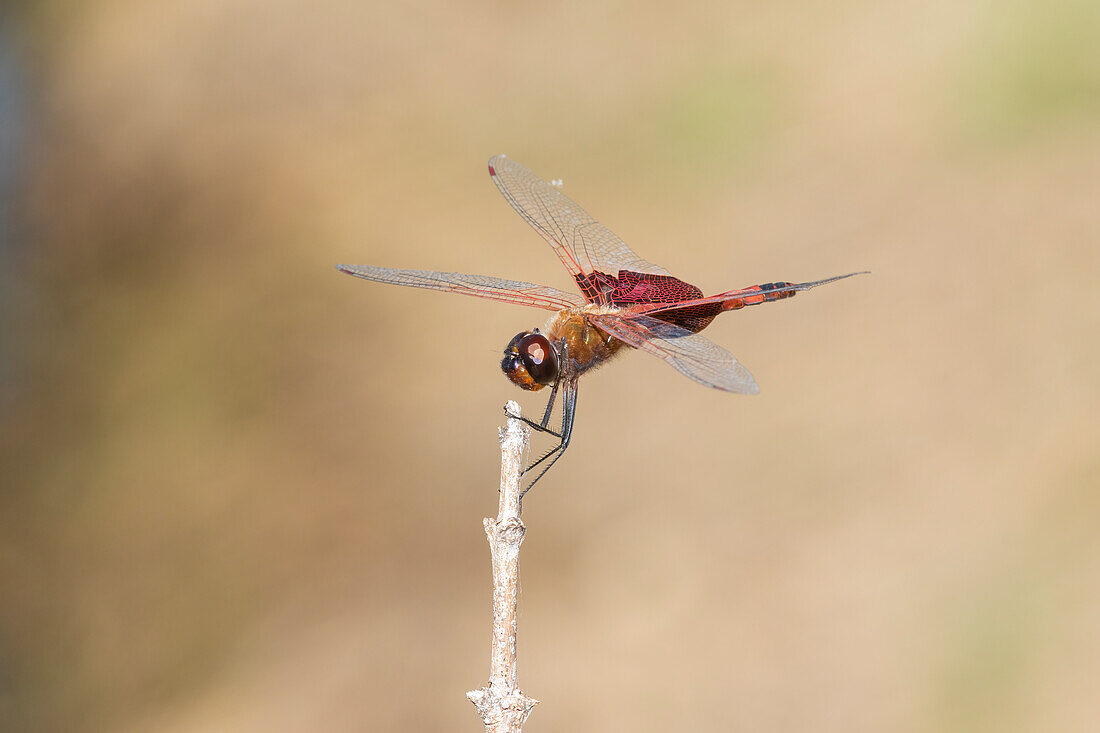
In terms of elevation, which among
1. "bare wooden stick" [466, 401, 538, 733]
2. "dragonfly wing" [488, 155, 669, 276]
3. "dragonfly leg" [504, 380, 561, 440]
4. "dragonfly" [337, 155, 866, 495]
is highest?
"dragonfly wing" [488, 155, 669, 276]

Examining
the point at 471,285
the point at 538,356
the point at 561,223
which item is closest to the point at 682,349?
the point at 538,356

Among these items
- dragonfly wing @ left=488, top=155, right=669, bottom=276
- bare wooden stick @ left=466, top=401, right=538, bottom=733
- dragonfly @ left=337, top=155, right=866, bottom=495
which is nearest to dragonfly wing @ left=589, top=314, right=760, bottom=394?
dragonfly @ left=337, top=155, right=866, bottom=495

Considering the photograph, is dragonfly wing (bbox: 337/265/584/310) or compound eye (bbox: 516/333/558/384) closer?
compound eye (bbox: 516/333/558/384)

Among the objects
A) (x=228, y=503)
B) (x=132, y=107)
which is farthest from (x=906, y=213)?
(x=132, y=107)

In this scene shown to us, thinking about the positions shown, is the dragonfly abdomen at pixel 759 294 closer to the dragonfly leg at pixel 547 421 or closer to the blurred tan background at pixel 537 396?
the dragonfly leg at pixel 547 421

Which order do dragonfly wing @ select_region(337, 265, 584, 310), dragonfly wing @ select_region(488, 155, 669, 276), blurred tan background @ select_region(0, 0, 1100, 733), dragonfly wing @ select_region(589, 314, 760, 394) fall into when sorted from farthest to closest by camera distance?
blurred tan background @ select_region(0, 0, 1100, 733), dragonfly wing @ select_region(488, 155, 669, 276), dragonfly wing @ select_region(337, 265, 584, 310), dragonfly wing @ select_region(589, 314, 760, 394)

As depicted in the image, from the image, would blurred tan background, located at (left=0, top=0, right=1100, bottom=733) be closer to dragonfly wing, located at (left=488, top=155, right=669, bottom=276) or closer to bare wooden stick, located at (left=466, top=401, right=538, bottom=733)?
dragonfly wing, located at (left=488, top=155, right=669, bottom=276)

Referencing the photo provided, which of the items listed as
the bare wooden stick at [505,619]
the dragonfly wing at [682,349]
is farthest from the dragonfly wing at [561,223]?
the bare wooden stick at [505,619]

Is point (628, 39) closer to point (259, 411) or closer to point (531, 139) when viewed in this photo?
point (531, 139)
